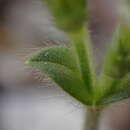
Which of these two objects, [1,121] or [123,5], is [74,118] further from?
[123,5]

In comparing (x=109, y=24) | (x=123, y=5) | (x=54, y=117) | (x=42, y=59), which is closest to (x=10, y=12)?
(x=109, y=24)

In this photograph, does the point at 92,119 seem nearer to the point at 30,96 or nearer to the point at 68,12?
the point at 68,12

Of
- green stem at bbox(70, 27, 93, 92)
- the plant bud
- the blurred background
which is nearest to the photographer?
the plant bud

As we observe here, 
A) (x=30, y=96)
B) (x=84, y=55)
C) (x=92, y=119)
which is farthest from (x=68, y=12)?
(x=30, y=96)

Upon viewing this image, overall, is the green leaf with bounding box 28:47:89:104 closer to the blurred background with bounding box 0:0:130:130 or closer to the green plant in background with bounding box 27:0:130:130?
the green plant in background with bounding box 27:0:130:130

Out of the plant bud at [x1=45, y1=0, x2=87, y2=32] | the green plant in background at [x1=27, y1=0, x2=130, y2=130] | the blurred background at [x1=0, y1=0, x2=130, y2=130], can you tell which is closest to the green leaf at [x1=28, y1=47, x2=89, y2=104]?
the green plant in background at [x1=27, y1=0, x2=130, y2=130]

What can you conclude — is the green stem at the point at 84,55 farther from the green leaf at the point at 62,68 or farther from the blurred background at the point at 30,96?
the blurred background at the point at 30,96
